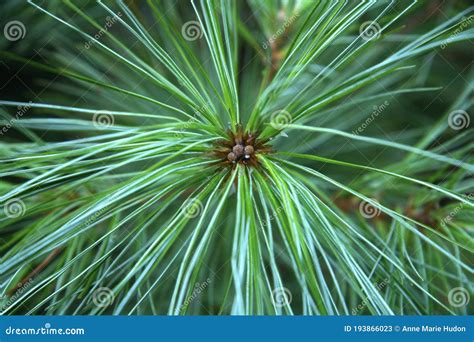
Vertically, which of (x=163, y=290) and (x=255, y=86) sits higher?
(x=255, y=86)

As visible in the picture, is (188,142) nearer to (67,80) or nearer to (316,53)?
(316,53)

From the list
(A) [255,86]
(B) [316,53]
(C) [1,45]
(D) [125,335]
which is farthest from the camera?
(A) [255,86]

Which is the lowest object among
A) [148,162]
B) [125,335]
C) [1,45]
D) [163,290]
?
[125,335]

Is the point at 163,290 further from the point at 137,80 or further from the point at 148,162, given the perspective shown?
the point at 137,80

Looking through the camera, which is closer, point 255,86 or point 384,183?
point 384,183

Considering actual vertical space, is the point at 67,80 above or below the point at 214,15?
above

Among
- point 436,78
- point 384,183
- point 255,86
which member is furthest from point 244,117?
point 436,78

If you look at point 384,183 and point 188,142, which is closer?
point 188,142

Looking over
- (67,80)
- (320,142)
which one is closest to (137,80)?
(67,80)

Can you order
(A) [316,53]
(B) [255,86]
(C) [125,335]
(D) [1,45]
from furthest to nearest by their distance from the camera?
(B) [255,86] < (D) [1,45] < (C) [125,335] < (A) [316,53]
